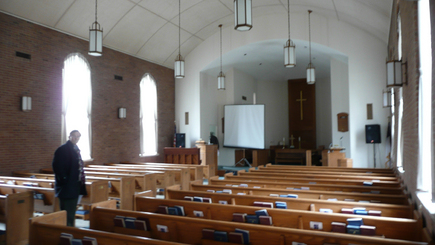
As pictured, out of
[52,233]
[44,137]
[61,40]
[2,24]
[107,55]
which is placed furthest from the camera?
[107,55]

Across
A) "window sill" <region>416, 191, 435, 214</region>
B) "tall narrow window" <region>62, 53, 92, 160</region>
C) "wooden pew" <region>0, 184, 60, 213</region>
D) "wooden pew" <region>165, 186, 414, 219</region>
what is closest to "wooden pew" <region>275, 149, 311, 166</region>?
"tall narrow window" <region>62, 53, 92, 160</region>

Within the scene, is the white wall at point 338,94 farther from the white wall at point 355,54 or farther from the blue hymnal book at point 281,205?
the blue hymnal book at point 281,205

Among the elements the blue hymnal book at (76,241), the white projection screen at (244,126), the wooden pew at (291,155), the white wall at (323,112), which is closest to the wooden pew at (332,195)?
the blue hymnal book at (76,241)

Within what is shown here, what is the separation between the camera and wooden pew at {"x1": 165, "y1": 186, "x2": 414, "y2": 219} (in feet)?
9.63

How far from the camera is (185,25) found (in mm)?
10305

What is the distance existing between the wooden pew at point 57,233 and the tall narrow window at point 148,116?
8.05 m

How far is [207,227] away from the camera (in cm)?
242

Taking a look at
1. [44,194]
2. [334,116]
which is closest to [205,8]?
[334,116]

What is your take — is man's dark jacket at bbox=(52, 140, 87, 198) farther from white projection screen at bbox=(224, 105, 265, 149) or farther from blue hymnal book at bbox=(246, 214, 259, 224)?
white projection screen at bbox=(224, 105, 265, 149)

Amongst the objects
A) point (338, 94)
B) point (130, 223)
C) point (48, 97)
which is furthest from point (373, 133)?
point (48, 97)

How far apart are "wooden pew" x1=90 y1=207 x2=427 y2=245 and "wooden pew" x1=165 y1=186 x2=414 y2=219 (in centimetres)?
104

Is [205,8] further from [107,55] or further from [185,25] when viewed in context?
[107,55]

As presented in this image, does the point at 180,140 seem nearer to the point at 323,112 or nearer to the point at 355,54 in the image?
the point at 355,54

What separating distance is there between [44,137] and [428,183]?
24.3 feet
